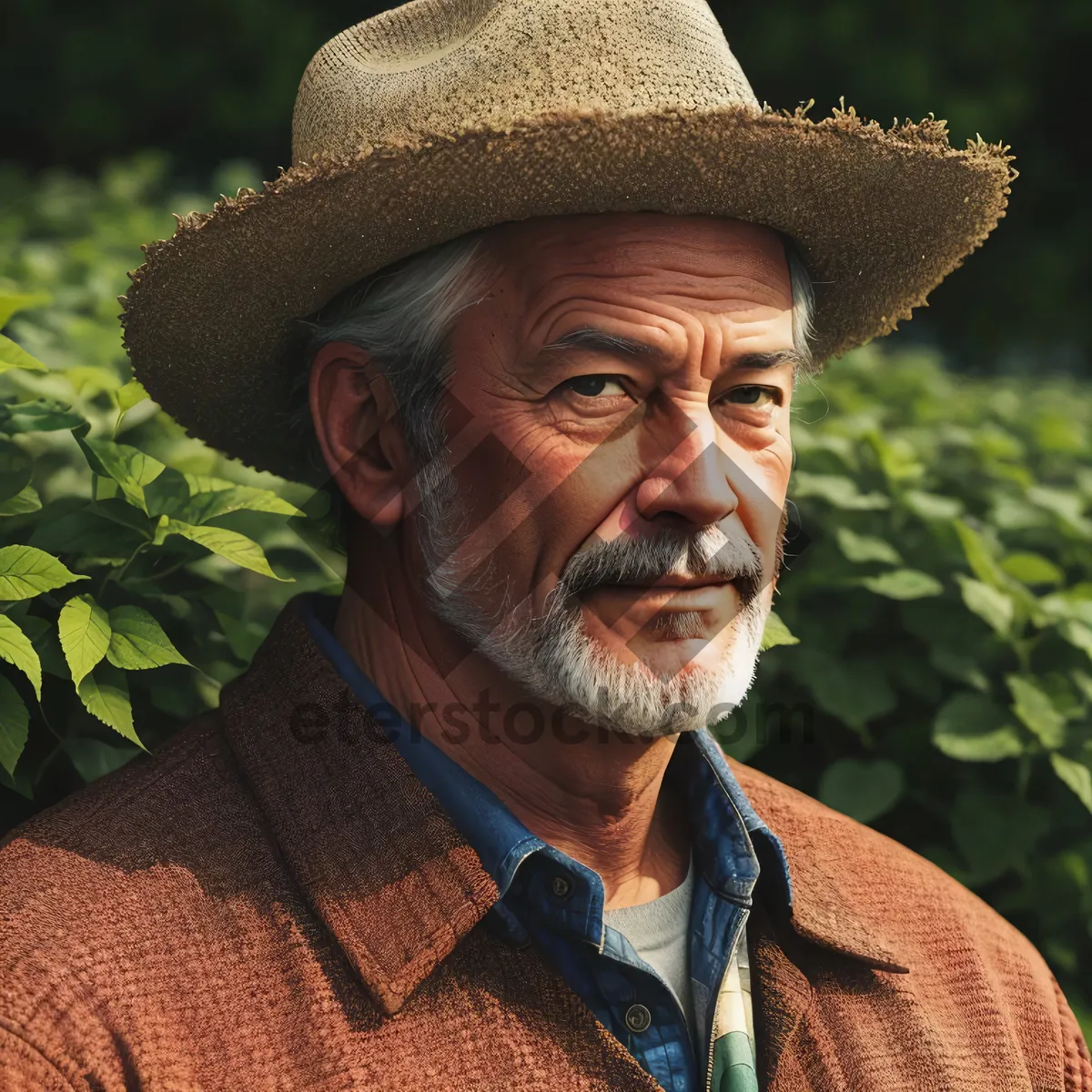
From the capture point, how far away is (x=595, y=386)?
2.27 meters

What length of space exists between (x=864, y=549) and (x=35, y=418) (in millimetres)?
1800

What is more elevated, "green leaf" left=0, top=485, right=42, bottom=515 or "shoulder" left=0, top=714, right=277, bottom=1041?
"green leaf" left=0, top=485, right=42, bottom=515

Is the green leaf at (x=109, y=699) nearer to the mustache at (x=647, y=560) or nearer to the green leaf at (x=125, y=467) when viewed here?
the green leaf at (x=125, y=467)

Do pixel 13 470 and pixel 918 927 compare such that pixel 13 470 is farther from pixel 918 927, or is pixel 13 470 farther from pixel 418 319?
pixel 918 927

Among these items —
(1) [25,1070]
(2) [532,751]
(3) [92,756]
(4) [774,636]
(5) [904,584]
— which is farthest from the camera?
(5) [904,584]

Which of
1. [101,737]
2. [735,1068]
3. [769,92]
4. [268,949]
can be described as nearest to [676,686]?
[735,1068]

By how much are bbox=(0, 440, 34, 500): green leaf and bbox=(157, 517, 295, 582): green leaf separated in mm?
293

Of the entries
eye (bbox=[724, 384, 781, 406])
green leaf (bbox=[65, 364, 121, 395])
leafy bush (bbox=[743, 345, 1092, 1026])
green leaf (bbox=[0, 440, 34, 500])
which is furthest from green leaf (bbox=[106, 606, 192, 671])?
leafy bush (bbox=[743, 345, 1092, 1026])

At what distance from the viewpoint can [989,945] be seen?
102 inches

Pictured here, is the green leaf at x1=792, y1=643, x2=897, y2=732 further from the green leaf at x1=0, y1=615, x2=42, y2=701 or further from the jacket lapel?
the green leaf at x1=0, y1=615, x2=42, y2=701

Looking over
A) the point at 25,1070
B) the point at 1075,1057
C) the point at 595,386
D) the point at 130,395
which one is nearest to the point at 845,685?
the point at 1075,1057

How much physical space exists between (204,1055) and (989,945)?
148 cm

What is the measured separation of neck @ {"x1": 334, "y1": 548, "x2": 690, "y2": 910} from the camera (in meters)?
2.34

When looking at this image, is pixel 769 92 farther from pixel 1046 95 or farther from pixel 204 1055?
pixel 204 1055
